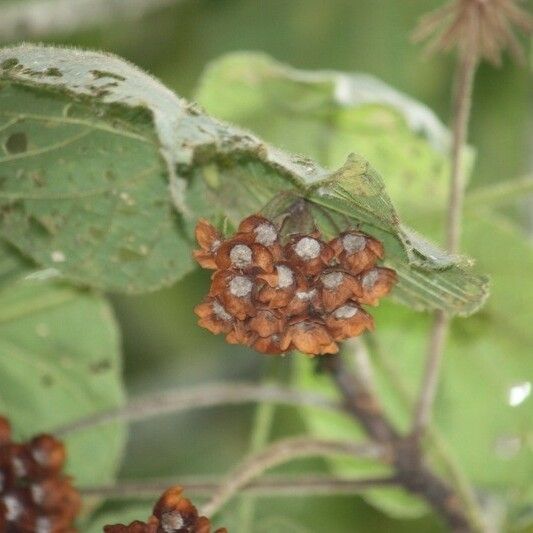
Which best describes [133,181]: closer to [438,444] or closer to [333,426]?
[438,444]

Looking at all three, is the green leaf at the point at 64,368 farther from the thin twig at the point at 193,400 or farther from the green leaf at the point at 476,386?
the green leaf at the point at 476,386

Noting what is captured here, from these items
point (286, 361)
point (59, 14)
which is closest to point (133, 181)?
point (286, 361)

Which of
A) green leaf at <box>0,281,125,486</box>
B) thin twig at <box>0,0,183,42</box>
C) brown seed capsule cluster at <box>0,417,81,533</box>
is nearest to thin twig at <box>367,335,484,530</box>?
green leaf at <box>0,281,125,486</box>

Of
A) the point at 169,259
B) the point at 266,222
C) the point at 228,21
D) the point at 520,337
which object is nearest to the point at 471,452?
the point at 520,337

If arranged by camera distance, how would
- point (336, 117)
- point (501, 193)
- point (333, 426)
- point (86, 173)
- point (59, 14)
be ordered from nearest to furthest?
point (86, 173) → point (501, 193) → point (336, 117) → point (333, 426) → point (59, 14)

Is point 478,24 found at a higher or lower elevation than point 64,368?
higher

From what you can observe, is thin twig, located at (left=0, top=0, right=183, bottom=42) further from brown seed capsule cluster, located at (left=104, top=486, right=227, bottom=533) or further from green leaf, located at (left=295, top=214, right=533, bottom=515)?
brown seed capsule cluster, located at (left=104, top=486, right=227, bottom=533)

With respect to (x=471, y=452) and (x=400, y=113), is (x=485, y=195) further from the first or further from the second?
(x=471, y=452)
